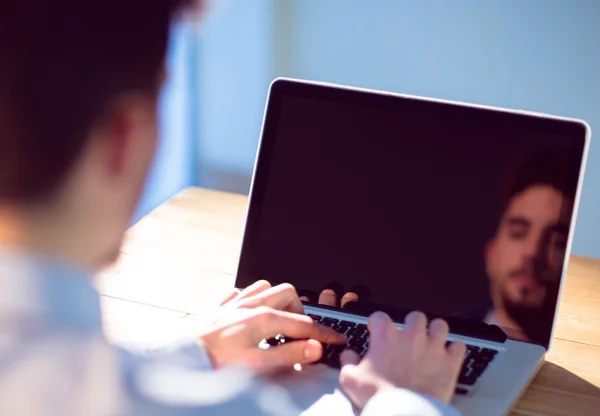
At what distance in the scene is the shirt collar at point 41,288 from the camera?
49 cm

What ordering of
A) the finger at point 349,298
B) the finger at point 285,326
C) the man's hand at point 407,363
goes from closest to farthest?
the man's hand at point 407,363 < the finger at point 285,326 < the finger at point 349,298

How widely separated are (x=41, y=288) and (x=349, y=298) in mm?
507

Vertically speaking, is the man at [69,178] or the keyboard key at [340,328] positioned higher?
the man at [69,178]

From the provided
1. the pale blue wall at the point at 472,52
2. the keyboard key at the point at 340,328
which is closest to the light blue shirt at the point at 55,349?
the keyboard key at the point at 340,328

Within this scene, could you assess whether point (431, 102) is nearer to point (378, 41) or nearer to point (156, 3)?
point (156, 3)

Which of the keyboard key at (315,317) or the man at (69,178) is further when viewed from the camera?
the keyboard key at (315,317)

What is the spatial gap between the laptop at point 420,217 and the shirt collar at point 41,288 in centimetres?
35

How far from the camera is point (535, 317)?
909mm

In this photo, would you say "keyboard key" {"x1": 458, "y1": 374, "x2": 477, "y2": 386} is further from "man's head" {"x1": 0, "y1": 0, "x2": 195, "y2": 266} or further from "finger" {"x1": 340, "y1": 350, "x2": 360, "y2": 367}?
"man's head" {"x1": 0, "y1": 0, "x2": 195, "y2": 266}

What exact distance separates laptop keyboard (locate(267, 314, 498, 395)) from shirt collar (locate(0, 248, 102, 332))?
1.26 feet

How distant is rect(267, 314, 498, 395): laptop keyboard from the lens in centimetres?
82

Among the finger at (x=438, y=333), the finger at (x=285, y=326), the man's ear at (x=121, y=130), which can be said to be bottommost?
the finger at (x=285, y=326)

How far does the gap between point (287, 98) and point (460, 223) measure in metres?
0.24

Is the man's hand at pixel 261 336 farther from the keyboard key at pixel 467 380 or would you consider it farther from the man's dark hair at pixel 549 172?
the man's dark hair at pixel 549 172
